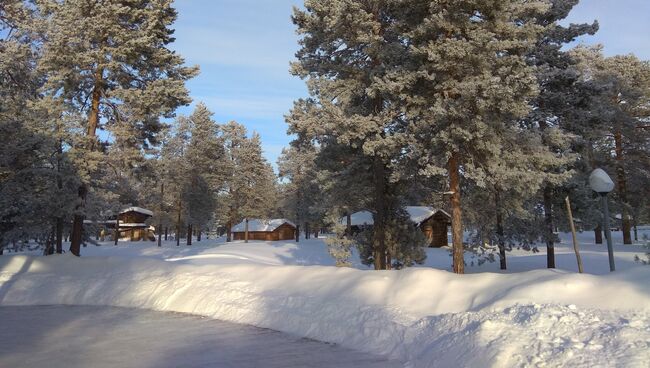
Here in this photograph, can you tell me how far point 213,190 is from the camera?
170 ft

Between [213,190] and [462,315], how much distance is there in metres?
46.1

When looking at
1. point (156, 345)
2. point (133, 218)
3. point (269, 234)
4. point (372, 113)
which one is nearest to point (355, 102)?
point (372, 113)

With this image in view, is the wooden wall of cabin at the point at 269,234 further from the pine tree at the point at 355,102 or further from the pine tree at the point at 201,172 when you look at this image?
the pine tree at the point at 355,102

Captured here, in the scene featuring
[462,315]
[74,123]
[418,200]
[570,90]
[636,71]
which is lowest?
[462,315]

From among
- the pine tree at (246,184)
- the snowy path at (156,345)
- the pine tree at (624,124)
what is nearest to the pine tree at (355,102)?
the snowy path at (156,345)

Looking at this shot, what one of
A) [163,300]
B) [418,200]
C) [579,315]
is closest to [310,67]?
[418,200]

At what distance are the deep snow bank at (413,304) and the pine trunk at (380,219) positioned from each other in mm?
4276

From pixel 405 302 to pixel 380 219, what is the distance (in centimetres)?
786

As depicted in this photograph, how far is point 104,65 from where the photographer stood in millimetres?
18719

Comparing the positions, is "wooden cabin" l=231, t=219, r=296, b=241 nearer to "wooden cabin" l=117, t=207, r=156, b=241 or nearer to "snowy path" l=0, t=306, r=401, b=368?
"wooden cabin" l=117, t=207, r=156, b=241

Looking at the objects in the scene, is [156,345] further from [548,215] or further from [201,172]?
[201,172]

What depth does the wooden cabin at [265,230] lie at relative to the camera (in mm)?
63938

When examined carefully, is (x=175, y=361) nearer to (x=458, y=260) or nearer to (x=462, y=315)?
(x=462, y=315)

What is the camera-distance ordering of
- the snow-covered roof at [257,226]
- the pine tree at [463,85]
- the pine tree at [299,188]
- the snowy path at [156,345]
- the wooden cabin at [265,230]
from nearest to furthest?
the snowy path at [156,345] → the pine tree at [463,85] → the pine tree at [299,188] → the snow-covered roof at [257,226] → the wooden cabin at [265,230]
